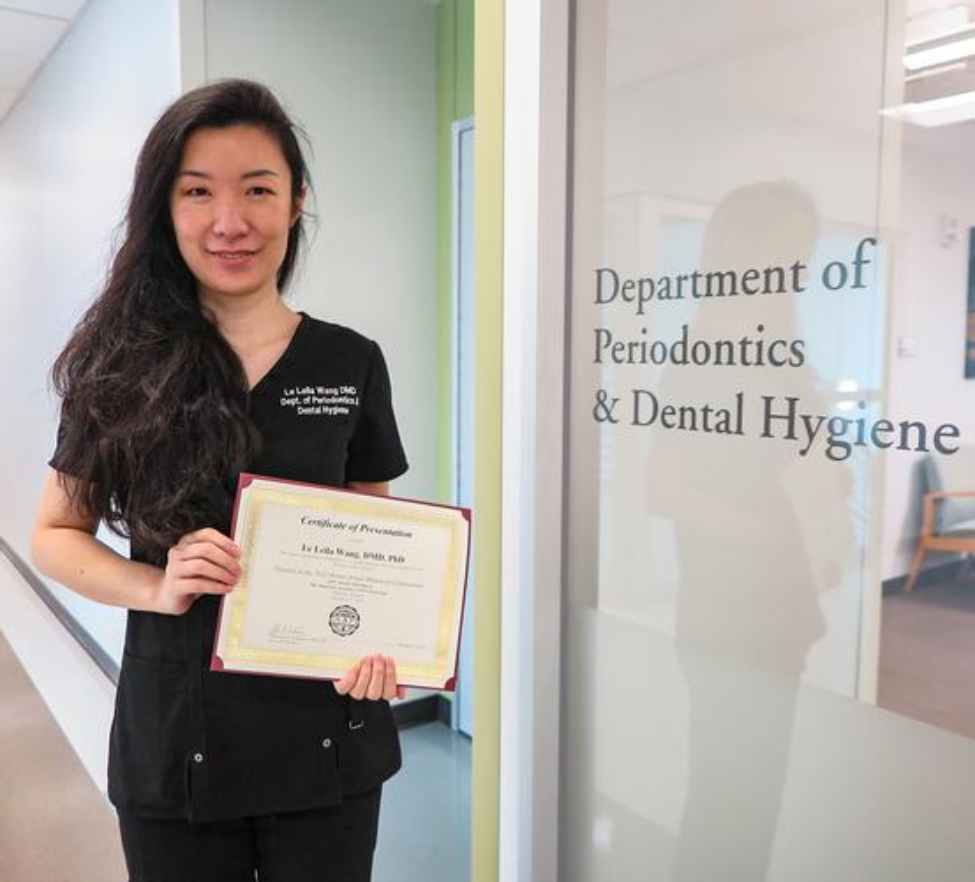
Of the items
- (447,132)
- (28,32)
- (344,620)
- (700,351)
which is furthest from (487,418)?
(28,32)

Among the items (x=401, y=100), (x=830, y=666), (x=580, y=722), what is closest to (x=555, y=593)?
(x=580, y=722)

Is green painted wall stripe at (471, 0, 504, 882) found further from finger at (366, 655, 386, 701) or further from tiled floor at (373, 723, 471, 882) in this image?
tiled floor at (373, 723, 471, 882)

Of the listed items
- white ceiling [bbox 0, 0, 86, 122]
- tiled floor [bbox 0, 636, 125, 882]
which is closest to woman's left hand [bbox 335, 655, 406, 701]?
tiled floor [bbox 0, 636, 125, 882]

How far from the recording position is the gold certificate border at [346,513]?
107cm

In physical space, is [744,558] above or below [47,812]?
above

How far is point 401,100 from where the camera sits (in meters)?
2.97

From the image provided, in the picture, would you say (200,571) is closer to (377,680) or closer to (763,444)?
(377,680)

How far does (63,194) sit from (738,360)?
3.80 m

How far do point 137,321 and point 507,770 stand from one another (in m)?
1.00

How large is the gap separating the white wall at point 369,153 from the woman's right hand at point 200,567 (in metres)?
1.87

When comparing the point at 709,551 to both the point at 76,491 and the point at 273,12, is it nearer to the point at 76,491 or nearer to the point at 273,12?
the point at 76,491

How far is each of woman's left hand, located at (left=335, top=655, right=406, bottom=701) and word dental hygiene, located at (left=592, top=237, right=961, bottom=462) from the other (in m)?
0.54

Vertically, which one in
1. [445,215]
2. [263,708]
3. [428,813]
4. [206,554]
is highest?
[445,215]

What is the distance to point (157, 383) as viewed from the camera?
1106mm
